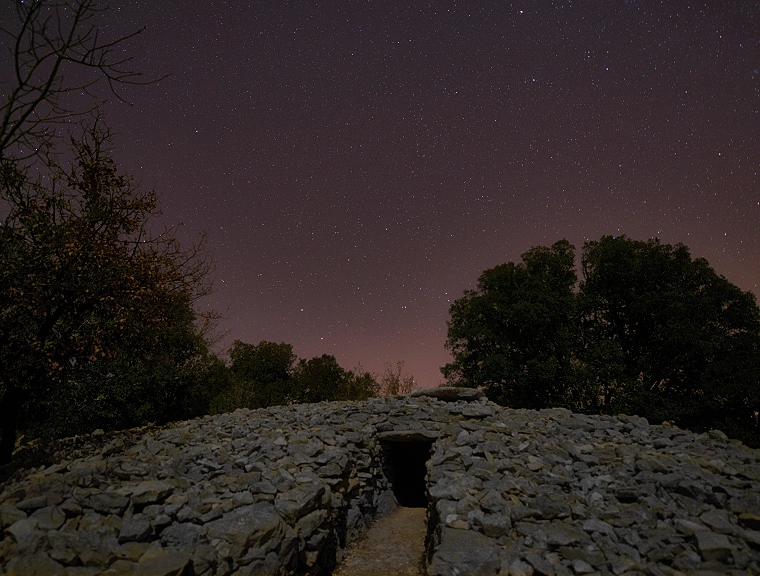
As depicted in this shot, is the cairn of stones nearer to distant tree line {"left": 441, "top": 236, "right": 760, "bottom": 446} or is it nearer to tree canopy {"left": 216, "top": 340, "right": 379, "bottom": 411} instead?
distant tree line {"left": 441, "top": 236, "right": 760, "bottom": 446}

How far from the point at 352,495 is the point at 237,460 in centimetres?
328

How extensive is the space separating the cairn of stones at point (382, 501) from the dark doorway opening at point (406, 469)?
57cm

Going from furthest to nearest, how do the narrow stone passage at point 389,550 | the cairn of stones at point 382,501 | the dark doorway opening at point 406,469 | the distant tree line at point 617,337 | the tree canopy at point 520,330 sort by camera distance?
the tree canopy at point 520,330, the distant tree line at point 617,337, the dark doorway opening at point 406,469, the narrow stone passage at point 389,550, the cairn of stones at point 382,501

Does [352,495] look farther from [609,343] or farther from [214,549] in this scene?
[609,343]

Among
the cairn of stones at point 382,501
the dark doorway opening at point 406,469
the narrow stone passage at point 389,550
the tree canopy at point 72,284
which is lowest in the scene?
the narrow stone passage at point 389,550

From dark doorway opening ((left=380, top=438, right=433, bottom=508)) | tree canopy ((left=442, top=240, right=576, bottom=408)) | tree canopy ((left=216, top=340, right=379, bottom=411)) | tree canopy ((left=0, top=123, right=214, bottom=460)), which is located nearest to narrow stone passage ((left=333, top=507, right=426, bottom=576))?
dark doorway opening ((left=380, top=438, right=433, bottom=508))

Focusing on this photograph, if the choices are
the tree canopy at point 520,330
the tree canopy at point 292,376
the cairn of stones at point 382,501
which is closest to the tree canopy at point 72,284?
the cairn of stones at point 382,501

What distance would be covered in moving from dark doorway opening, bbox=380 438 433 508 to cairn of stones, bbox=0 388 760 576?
1.88 feet

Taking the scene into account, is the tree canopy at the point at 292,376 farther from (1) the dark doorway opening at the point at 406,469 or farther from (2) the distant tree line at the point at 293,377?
(1) the dark doorway opening at the point at 406,469

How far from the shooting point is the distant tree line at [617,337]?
17844 millimetres

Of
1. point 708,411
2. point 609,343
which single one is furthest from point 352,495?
point 708,411

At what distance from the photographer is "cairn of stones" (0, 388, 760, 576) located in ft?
18.2

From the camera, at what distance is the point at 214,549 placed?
586 cm

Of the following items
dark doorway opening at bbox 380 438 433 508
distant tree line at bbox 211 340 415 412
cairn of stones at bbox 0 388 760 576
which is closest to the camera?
cairn of stones at bbox 0 388 760 576
